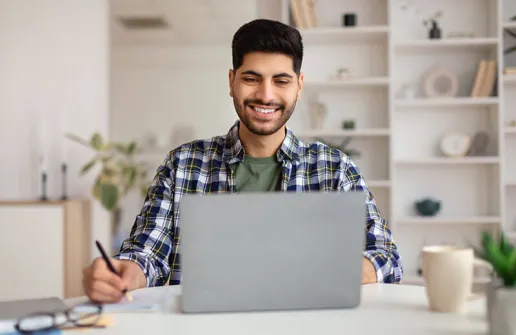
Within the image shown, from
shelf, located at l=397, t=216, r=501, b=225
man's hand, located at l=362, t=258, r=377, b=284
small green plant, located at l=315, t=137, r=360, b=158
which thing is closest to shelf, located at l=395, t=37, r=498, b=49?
small green plant, located at l=315, t=137, r=360, b=158

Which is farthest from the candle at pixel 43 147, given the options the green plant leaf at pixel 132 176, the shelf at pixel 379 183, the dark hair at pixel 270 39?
the dark hair at pixel 270 39

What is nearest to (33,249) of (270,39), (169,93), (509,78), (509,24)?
(270,39)

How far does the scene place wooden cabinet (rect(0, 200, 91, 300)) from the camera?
4.17m

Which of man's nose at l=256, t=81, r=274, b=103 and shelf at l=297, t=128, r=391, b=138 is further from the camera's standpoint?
shelf at l=297, t=128, r=391, b=138

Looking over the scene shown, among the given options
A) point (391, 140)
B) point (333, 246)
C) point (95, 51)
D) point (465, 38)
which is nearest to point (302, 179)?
point (333, 246)

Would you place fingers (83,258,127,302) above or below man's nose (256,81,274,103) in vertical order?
below

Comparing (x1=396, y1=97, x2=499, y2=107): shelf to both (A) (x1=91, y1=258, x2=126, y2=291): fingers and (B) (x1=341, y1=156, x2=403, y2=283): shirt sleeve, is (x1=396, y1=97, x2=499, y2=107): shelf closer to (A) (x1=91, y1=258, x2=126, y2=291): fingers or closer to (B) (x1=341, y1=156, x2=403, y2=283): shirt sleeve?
(B) (x1=341, y1=156, x2=403, y2=283): shirt sleeve

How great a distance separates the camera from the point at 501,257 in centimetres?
A: 98

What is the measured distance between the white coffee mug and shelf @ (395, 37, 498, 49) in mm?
3254

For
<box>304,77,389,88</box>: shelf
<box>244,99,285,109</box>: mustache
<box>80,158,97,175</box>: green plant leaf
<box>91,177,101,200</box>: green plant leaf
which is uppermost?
<box>304,77,389,88</box>: shelf

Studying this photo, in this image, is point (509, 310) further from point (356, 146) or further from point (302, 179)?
point (356, 146)

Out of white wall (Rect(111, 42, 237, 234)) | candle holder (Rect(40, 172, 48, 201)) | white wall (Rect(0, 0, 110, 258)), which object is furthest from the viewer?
white wall (Rect(111, 42, 237, 234))

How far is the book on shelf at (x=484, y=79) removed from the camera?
13.5 ft

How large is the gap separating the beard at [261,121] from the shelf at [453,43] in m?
2.54
